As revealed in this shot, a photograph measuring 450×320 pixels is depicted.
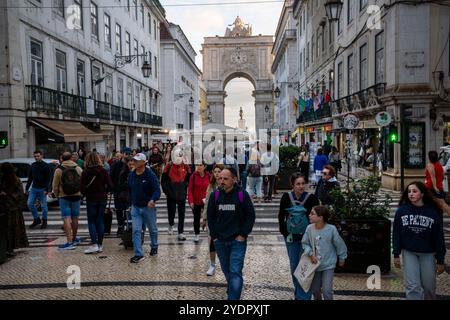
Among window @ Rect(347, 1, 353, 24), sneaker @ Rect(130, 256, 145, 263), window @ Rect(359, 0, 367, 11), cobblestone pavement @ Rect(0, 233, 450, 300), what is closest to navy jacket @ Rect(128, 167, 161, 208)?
sneaker @ Rect(130, 256, 145, 263)

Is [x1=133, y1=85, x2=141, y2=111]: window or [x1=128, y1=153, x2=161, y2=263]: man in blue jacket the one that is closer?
[x1=128, y1=153, x2=161, y2=263]: man in blue jacket

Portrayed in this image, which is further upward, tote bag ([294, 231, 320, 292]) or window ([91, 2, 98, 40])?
window ([91, 2, 98, 40])

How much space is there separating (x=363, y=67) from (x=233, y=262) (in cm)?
2058

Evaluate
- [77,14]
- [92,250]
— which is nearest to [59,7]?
[77,14]

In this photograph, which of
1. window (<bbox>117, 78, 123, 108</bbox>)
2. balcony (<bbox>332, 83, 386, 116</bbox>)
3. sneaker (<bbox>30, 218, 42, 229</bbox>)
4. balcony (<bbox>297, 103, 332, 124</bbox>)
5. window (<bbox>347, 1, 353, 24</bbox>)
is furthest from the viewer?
window (<bbox>117, 78, 123, 108</bbox>)

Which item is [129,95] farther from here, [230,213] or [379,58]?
[230,213]

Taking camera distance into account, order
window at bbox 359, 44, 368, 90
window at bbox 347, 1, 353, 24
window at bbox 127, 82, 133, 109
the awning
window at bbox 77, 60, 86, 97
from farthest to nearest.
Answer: window at bbox 127, 82, 133, 109 → window at bbox 347, 1, 353, 24 → window at bbox 77, 60, 86, 97 → window at bbox 359, 44, 368, 90 → the awning

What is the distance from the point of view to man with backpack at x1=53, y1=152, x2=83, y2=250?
7.94 m

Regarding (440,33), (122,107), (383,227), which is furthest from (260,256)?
(122,107)

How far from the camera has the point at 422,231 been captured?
4.59 metres

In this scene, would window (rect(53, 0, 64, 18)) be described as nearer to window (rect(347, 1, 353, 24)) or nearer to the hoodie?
window (rect(347, 1, 353, 24))

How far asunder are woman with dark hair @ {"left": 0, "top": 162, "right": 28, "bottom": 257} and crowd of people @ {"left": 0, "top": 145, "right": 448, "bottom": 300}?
0.05ft

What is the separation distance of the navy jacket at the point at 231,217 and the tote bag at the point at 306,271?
671 mm
